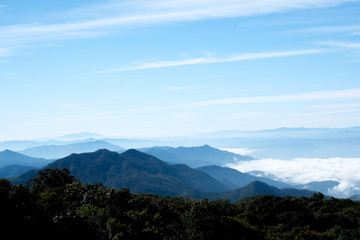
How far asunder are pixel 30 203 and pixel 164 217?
2071cm

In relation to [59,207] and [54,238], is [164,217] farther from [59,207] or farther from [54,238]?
[54,238]

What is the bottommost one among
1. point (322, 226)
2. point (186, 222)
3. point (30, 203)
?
point (322, 226)

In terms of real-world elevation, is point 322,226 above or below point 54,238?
below

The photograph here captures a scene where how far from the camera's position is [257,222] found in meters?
66.1

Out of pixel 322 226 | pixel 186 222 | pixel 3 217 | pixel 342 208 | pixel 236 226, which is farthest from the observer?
pixel 342 208

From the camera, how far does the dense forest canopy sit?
36.5m

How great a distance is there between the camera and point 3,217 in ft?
114

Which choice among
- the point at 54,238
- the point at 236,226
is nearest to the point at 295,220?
the point at 236,226

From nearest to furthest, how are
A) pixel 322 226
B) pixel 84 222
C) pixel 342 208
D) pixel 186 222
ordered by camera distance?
pixel 84 222 → pixel 186 222 → pixel 322 226 → pixel 342 208

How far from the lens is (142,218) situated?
4956cm

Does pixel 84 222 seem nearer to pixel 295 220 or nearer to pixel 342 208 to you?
pixel 295 220

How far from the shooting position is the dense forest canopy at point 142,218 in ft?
120

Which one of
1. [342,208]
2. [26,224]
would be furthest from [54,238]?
[342,208]

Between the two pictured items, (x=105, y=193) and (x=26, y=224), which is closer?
(x=26, y=224)
